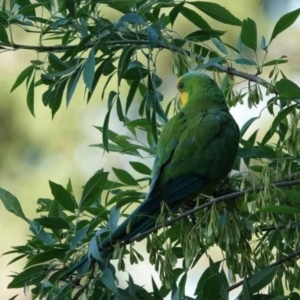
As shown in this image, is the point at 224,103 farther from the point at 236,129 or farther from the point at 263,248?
the point at 263,248

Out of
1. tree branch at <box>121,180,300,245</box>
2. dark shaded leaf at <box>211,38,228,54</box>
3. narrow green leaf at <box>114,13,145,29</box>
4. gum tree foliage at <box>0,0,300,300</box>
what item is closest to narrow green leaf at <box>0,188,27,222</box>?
gum tree foliage at <box>0,0,300,300</box>

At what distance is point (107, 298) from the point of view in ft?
3.25

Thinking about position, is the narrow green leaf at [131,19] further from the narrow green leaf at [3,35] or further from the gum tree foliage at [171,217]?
the narrow green leaf at [3,35]

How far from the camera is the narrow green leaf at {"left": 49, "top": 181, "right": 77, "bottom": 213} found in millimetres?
1110

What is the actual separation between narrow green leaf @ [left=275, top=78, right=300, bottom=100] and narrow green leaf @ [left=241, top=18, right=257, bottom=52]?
20cm

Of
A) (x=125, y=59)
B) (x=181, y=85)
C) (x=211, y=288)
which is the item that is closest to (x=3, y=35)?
(x=125, y=59)

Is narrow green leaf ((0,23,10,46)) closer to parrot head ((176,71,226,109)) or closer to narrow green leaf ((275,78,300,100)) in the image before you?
parrot head ((176,71,226,109))

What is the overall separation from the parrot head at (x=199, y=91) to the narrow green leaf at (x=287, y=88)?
1.29ft

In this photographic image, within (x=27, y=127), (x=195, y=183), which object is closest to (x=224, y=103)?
(x=195, y=183)

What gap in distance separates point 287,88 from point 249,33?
210 millimetres

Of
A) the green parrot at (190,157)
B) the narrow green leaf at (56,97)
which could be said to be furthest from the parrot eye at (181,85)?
the narrow green leaf at (56,97)

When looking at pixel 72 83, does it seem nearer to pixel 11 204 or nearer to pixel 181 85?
pixel 11 204

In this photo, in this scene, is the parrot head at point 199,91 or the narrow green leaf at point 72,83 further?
the parrot head at point 199,91

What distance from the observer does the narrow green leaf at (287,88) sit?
928mm
